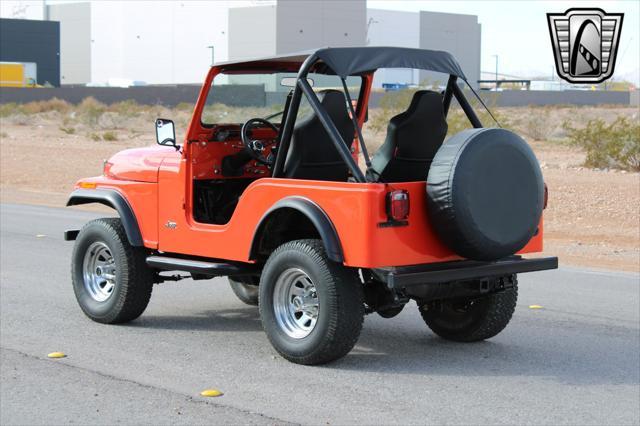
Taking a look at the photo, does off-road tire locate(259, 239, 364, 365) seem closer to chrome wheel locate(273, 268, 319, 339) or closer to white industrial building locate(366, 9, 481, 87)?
chrome wheel locate(273, 268, 319, 339)

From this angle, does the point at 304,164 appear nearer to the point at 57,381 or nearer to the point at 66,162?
the point at 57,381

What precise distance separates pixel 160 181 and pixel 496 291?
2753mm

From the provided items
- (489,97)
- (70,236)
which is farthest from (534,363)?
(489,97)

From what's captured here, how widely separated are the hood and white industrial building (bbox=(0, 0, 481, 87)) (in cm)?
7505

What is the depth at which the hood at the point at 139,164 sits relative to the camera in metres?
8.62

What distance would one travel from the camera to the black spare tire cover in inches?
272

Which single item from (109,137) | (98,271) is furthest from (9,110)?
(98,271)

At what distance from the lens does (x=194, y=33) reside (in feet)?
293

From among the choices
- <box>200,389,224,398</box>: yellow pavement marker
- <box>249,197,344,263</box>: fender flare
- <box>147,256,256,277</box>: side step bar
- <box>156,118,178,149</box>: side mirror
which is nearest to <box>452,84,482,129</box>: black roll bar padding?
<box>249,197,344,263</box>: fender flare

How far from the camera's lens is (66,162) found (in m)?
31.6

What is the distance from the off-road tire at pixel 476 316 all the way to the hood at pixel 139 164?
2361 mm

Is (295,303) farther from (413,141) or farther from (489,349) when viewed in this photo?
(489,349)

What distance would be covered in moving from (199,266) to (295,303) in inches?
37.2

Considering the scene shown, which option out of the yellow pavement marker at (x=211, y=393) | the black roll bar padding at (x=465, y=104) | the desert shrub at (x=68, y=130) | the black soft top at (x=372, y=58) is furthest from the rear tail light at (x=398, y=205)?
the desert shrub at (x=68, y=130)
